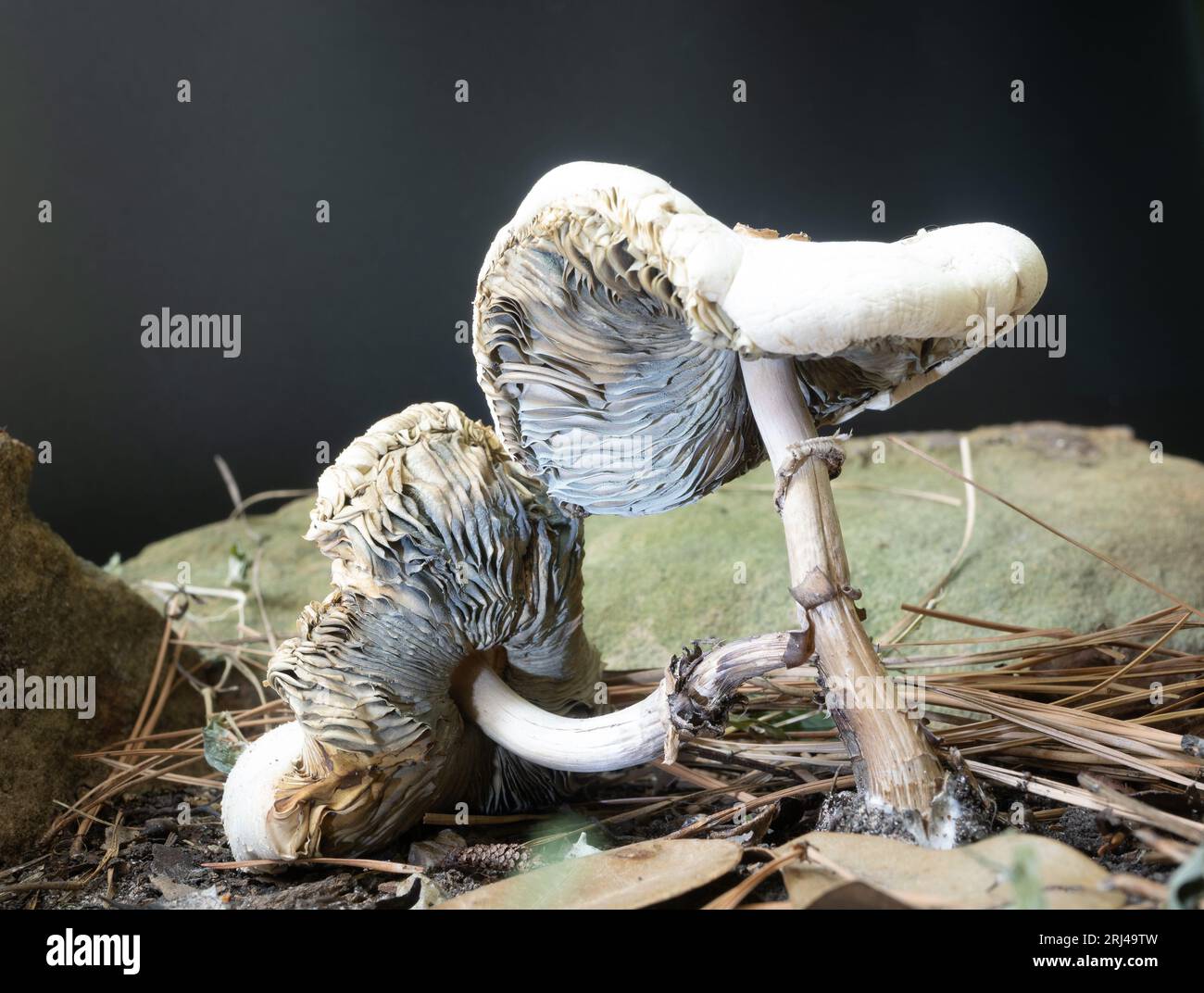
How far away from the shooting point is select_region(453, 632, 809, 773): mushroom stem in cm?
143

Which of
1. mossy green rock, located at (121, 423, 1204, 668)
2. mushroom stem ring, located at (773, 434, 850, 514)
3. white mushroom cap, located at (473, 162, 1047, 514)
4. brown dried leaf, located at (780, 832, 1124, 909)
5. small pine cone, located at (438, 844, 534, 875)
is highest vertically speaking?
white mushroom cap, located at (473, 162, 1047, 514)

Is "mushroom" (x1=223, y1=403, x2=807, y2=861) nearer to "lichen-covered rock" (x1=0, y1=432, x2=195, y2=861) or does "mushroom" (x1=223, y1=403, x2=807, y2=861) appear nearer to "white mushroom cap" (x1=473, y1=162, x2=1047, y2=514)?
"white mushroom cap" (x1=473, y1=162, x2=1047, y2=514)

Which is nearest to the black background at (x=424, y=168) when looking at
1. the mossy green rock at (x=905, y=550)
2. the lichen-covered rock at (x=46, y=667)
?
the mossy green rock at (x=905, y=550)

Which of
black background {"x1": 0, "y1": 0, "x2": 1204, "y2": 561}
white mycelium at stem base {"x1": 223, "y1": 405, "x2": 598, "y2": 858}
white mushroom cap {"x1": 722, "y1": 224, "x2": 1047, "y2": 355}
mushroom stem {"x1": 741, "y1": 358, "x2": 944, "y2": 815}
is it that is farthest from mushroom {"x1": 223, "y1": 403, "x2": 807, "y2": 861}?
black background {"x1": 0, "y1": 0, "x2": 1204, "y2": 561}

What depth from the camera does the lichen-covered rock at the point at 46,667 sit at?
1883mm

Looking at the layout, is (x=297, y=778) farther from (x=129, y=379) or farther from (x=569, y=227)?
(x=129, y=379)

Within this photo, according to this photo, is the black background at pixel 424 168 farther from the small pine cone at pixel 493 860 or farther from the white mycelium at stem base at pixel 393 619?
the small pine cone at pixel 493 860

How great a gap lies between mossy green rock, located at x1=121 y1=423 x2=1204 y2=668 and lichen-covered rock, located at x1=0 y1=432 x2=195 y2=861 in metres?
0.57

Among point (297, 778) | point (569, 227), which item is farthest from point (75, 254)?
point (569, 227)

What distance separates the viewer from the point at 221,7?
2424 millimetres

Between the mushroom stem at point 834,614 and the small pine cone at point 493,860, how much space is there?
53 cm

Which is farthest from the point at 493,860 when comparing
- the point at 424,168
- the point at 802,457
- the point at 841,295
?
the point at 424,168
